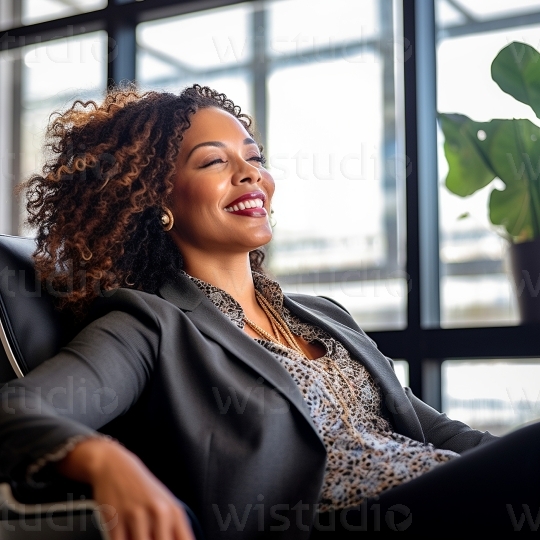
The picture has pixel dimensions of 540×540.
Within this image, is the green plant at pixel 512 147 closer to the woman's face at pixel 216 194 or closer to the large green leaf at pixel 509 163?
the large green leaf at pixel 509 163

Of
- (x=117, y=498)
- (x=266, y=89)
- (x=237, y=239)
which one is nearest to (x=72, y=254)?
(x=237, y=239)

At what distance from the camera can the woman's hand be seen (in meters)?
0.85

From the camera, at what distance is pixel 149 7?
301 centimetres

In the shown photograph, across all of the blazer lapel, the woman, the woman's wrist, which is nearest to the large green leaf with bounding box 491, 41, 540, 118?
the woman

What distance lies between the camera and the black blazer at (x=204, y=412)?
122cm

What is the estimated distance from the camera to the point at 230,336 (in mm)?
1419

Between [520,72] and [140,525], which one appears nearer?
[140,525]

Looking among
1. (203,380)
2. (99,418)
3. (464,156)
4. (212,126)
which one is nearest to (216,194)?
(212,126)

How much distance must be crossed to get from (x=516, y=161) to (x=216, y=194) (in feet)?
3.38

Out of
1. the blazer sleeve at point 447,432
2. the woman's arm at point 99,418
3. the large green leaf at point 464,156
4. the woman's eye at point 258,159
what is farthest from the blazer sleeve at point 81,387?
the large green leaf at point 464,156

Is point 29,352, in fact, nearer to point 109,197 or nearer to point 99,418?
point 99,418

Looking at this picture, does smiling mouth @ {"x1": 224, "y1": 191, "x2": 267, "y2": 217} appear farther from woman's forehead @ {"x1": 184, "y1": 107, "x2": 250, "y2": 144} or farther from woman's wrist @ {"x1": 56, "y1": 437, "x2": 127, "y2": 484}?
woman's wrist @ {"x1": 56, "y1": 437, "x2": 127, "y2": 484}

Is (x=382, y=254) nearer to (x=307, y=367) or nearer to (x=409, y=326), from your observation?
(x=409, y=326)

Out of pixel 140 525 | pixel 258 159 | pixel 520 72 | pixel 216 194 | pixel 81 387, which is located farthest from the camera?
pixel 520 72
